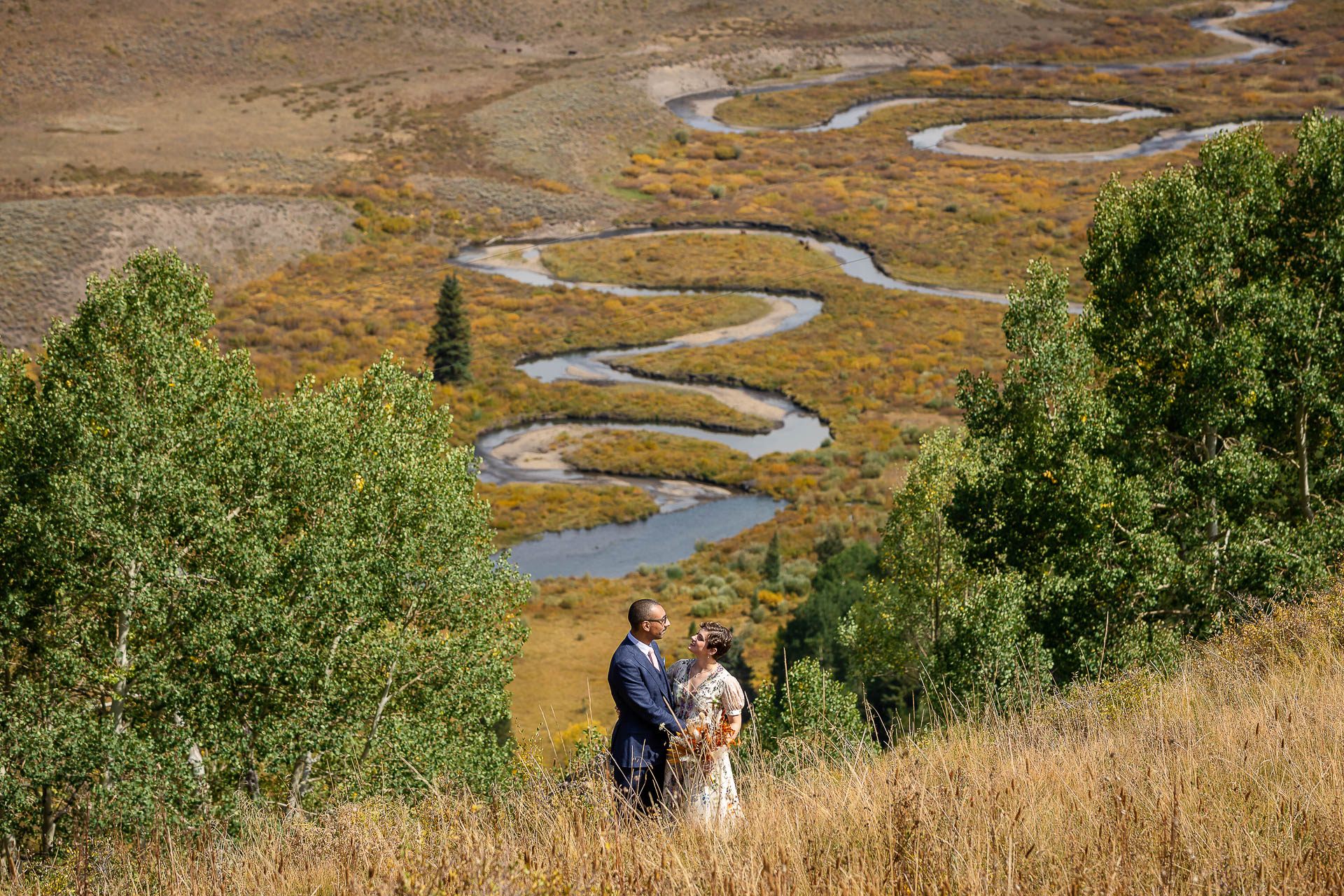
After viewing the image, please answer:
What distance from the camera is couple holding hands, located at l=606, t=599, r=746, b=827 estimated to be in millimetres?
6602

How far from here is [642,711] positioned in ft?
23.5

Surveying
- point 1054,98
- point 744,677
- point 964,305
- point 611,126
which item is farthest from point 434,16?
point 744,677

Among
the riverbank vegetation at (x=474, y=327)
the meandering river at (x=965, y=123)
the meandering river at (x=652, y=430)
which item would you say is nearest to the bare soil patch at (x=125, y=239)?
the riverbank vegetation at (x=474, y=327)

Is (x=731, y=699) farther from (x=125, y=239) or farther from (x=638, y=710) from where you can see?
(x=125, y=239)

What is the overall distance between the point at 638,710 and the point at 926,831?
2.39 metres

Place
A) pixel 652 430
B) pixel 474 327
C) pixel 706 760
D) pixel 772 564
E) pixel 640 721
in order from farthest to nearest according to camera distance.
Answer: pixel 474 327
pixel 652 430
pixel 772 564
pixel 640 721
pixel 706 760

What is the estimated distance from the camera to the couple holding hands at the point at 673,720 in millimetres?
6602

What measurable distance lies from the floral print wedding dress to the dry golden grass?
17 centimetres

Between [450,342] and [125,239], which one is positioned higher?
[125,239]

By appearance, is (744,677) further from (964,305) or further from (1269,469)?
(964,305)

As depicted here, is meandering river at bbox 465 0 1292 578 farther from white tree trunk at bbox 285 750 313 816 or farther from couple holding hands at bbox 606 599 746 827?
couple holding hands at bbox 606 599 746 827

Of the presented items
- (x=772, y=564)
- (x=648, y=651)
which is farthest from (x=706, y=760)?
(x=772, y=564)

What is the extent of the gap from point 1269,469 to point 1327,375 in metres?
2.17

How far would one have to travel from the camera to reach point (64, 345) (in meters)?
17.6
